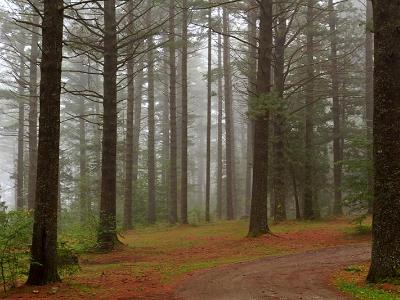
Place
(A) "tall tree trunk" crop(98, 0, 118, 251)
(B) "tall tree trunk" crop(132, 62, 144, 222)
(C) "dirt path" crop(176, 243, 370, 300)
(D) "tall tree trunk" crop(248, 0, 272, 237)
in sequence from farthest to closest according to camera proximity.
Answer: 1. (B) "tall tree trunk" crop(132, 62, 144, 222)
2. (D) "tall tree trunk" crop(248, 0, 272, 237)
3. (A) "tall tree trunk" crop(98, 0, 118, 251)
4. (C) "dirt path" crop(176, 243, 370, 300)

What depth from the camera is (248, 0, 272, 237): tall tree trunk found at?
14977 millimetres

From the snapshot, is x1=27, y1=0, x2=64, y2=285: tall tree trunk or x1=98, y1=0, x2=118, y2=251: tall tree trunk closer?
x1=27, y1=0, x2=64, y2=285: tall tree trunk

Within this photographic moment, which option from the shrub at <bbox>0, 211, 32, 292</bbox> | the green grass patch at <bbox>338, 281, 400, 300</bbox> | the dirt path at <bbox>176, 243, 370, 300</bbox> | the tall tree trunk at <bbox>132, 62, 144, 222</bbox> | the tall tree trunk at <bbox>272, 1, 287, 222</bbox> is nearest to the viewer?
the green grass patch at <bbox>338, 281, 400, 300</bbox>

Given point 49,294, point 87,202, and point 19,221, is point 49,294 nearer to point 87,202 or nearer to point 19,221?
point 19,221

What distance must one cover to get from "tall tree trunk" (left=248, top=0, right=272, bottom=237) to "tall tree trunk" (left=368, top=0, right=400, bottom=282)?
6568 mm

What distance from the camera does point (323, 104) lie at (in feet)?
82.2

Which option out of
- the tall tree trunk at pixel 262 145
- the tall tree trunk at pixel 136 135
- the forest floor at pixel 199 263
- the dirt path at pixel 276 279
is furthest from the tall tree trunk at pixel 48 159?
the tall tree trunk at pixel 136 135

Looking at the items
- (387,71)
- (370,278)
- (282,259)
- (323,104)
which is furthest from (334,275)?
(323,104)

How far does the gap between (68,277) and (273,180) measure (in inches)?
538

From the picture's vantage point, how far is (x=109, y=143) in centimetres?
1443

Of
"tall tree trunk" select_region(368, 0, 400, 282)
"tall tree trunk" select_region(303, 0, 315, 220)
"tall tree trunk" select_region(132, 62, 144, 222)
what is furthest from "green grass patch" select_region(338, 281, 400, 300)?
"tall tree trunk" select_region(132, 62, 144, 222)

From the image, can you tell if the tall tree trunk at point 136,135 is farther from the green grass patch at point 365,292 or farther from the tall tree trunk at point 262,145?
the green grass patch at point 365,292

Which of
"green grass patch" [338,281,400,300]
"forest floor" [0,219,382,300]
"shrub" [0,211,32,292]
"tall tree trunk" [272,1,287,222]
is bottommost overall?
"forest floor" [0,219,382,300]

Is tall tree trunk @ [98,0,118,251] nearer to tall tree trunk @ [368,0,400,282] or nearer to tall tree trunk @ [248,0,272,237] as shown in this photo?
tall tree trunk @ [248,0,272,237]
